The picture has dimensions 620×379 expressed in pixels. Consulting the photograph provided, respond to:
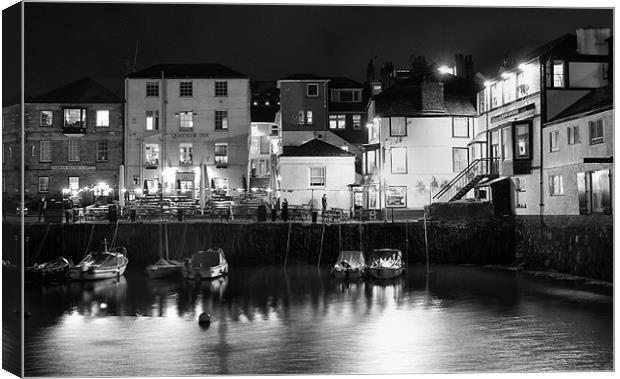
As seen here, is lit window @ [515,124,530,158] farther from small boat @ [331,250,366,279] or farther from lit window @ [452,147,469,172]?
lit window @ [452,147,469,172]

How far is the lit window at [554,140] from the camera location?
30.2m

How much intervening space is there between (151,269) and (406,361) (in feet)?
53.0

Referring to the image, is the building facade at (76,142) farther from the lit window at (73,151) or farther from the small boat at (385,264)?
the small boat at (385,264)

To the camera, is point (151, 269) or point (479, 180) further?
point (479, 180)

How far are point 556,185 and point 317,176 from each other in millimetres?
14166

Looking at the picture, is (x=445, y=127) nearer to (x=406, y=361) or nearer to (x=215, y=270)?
(x=215, y=270)

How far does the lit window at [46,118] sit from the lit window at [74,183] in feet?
11.7

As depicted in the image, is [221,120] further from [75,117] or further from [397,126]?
[397,126]

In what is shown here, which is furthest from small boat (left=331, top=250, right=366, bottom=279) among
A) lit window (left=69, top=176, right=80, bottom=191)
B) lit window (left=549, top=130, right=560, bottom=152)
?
lit window (left=69, top=176, right=80, bottom=191)

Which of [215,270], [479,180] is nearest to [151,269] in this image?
[215,270]

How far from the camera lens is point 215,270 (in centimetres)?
3081

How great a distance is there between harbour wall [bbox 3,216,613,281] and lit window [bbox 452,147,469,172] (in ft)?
24.4

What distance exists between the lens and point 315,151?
136ft

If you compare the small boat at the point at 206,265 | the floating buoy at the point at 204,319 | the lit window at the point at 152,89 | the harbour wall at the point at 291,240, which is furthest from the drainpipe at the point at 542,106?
the lit window at the point at 152,89
